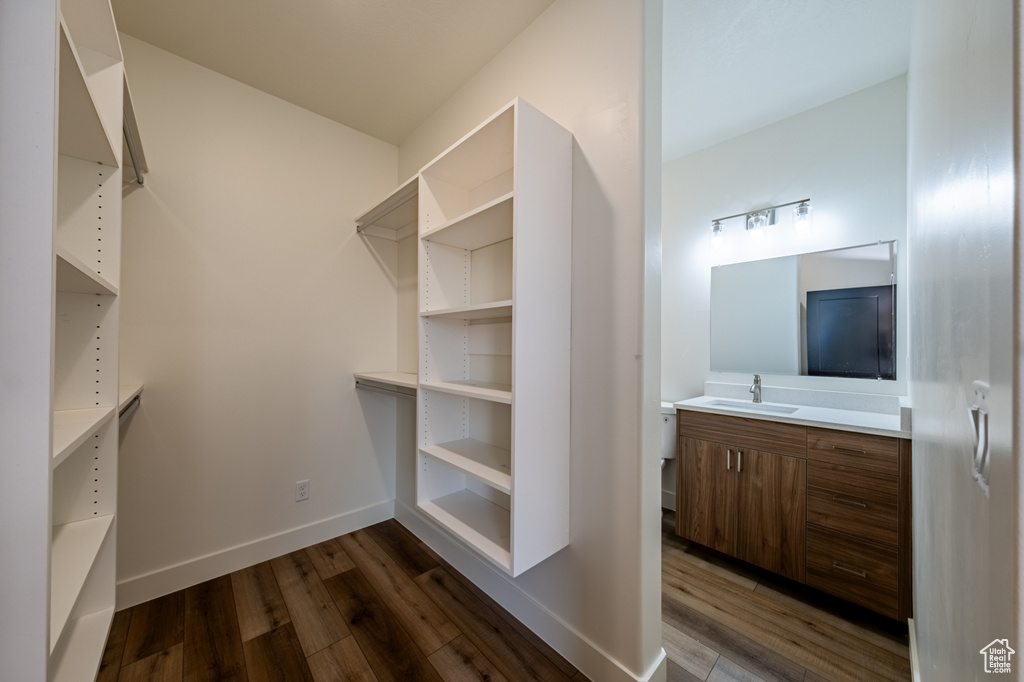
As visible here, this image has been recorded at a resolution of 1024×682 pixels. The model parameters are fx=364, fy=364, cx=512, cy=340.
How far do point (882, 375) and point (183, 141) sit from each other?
388 cm

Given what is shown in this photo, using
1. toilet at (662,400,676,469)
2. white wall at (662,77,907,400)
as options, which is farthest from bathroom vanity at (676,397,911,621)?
white wall at (662,77,907,400)

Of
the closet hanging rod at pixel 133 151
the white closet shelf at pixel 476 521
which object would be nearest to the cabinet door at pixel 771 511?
the white closet shelf at pixel 476 521

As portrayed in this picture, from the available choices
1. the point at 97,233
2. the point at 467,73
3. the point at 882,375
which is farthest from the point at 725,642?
the point at 467,73

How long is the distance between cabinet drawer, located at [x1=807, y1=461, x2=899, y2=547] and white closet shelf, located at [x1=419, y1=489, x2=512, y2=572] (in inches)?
58.2

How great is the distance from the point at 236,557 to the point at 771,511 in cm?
286

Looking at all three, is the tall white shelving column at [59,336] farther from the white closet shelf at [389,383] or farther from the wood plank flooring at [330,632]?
the white closet shelf at [389,383]

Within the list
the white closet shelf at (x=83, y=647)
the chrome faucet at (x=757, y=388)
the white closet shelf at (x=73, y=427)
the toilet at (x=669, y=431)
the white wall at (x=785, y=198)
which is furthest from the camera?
the toilet at (x=669, y=431)

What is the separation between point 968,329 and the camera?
59 cm

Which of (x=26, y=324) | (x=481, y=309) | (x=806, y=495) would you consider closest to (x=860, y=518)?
(x=806, y=495)

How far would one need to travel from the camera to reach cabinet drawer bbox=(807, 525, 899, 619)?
1.55 meters

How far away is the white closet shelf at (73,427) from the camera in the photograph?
26.6 inches

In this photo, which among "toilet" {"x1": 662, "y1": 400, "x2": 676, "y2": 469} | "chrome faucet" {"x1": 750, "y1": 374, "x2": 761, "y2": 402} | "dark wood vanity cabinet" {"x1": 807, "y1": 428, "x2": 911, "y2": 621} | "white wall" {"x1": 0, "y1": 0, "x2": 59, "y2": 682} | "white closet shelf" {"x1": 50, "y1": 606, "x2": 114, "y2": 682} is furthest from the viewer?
"toilet" {"x1": 662, "y1": 400, "x2": 676, "y2": 469}

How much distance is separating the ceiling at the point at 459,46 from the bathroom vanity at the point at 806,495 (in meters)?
1.78

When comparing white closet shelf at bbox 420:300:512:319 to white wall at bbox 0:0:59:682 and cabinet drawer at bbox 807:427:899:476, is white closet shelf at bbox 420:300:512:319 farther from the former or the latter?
cabinet drawer at bbox 807:427:899:476
